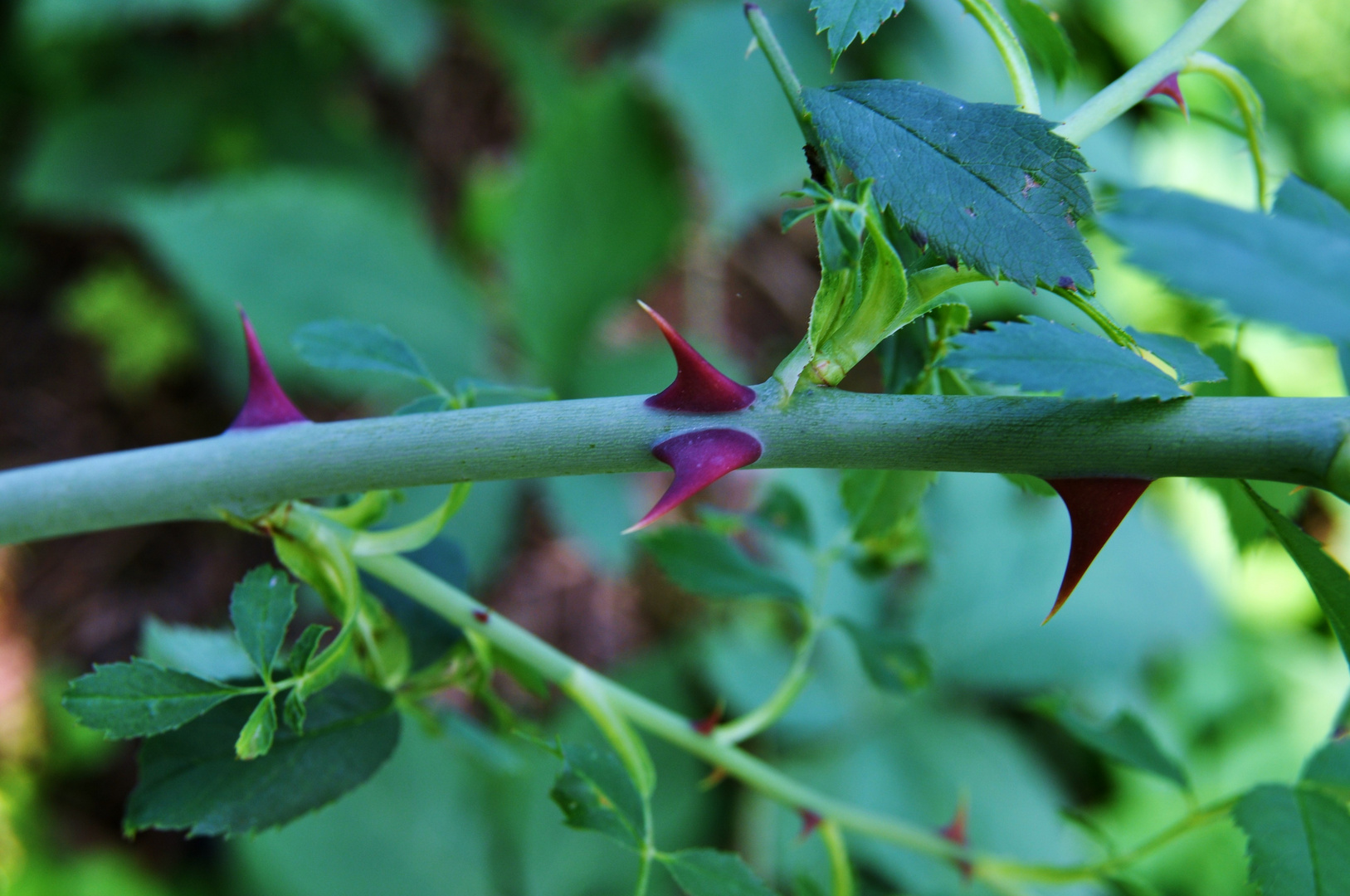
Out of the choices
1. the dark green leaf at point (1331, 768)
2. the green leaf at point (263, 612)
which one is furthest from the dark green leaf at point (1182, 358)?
the green leaf at point (263, 612)

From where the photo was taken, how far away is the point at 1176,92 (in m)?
0.39

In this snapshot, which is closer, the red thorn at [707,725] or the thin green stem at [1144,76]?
the thin green stem at [1144,76]

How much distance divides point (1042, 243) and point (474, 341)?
1.47 m

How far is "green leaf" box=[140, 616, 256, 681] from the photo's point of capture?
1.61 ft

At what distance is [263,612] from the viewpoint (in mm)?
396

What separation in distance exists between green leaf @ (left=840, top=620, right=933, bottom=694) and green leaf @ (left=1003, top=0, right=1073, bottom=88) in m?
0.34

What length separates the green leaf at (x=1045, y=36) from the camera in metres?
0.43

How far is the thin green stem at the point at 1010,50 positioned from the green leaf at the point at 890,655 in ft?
1.11

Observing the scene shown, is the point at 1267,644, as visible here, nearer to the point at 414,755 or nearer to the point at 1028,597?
the point at 1028,597

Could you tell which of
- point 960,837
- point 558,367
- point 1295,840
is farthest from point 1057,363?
point 558,367

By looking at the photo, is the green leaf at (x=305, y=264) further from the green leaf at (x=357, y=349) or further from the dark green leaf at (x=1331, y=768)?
the dark green leaf at (x=1331, y=768)

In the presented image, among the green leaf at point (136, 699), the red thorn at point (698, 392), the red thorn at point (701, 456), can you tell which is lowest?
the green leaf at point (136, 699)

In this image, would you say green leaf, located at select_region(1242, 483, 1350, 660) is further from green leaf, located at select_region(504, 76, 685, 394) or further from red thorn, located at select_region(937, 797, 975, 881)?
green leaf, located at select_region(504, 76, 685, 394)

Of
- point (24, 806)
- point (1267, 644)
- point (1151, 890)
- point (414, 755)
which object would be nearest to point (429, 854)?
point (414, 755)
